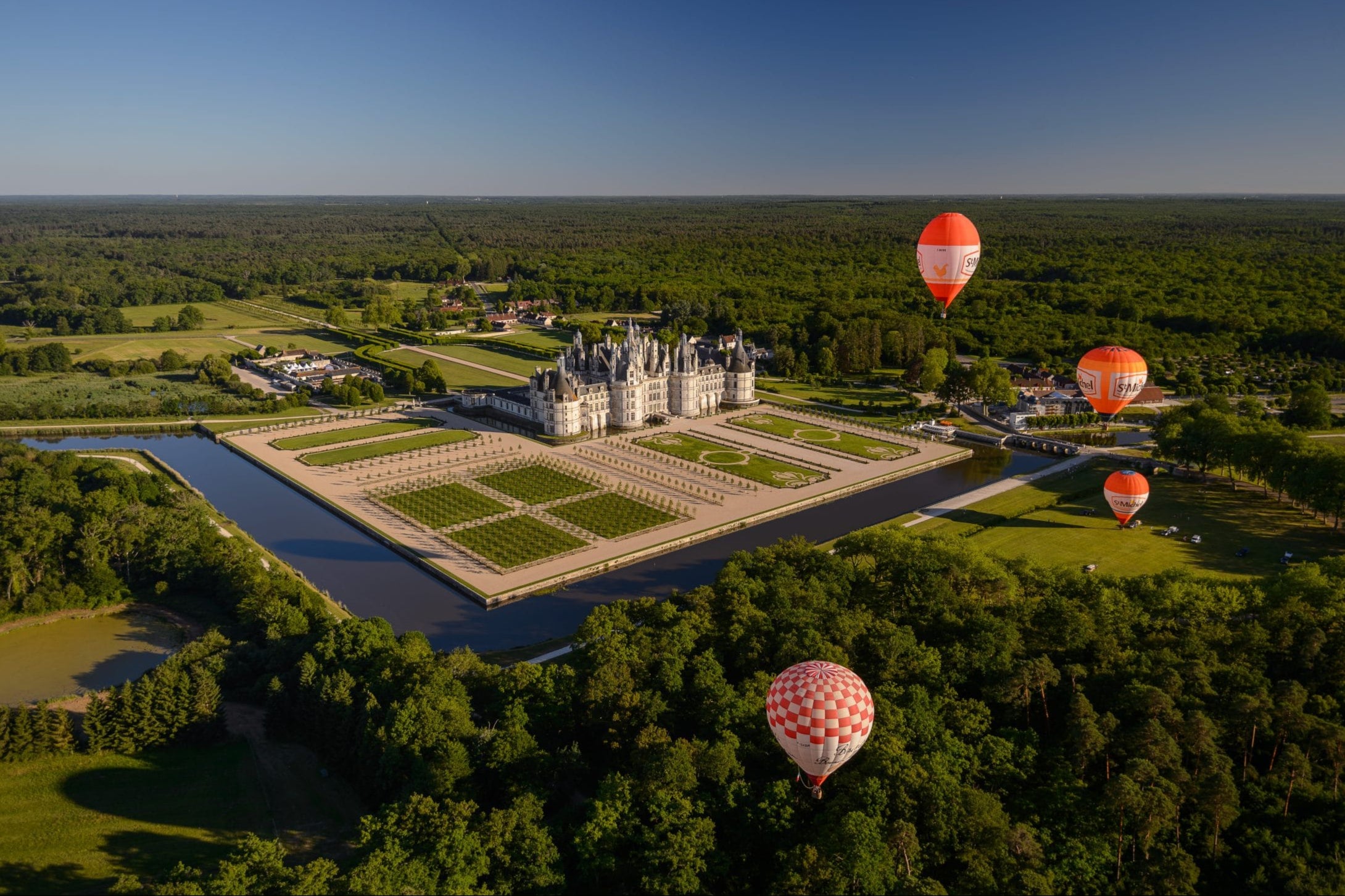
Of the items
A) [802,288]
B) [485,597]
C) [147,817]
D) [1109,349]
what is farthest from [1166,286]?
[147,817]

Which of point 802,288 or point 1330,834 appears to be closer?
point 1330,834

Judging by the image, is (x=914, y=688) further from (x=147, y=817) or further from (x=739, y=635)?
(x=147, y=817)

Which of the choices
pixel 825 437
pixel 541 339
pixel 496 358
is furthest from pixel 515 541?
pixel 541 339

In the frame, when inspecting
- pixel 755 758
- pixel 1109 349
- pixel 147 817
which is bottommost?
pixel 147 817

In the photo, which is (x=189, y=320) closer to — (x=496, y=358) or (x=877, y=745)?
(x=496, y=358)

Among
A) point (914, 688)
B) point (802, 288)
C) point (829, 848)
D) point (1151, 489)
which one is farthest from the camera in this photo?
point (802, 288)

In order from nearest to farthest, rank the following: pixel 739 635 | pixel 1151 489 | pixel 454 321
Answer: pixel 739 635
pixel 1151 489
pixel 454 321
